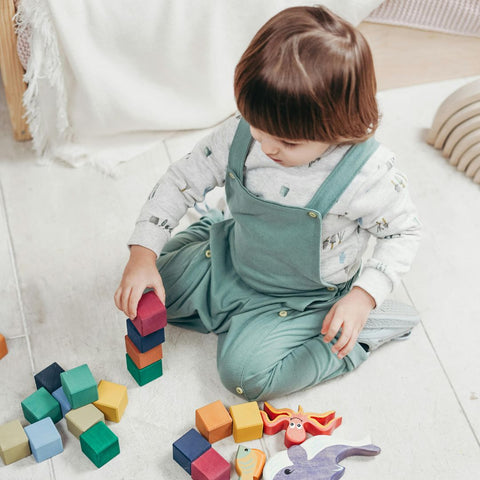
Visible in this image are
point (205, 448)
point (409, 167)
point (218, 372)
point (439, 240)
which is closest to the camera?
point (205, 448)

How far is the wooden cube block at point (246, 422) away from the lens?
3.53 feet

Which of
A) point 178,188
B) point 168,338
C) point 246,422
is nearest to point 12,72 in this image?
point 178,188

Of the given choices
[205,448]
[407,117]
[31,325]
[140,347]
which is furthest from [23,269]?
[407,117]

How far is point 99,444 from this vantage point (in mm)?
1039

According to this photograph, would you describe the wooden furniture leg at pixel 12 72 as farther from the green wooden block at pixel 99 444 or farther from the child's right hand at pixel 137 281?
the green wooden block at pixel 99 444

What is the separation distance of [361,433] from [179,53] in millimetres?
810

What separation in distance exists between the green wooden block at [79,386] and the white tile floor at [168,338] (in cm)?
6

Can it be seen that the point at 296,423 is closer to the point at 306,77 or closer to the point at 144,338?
the point at 144,338

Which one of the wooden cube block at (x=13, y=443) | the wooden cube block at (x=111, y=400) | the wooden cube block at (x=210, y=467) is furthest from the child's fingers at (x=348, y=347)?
the wooden cube block at (x=13, y=443)

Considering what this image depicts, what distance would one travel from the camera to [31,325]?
1.24 metres

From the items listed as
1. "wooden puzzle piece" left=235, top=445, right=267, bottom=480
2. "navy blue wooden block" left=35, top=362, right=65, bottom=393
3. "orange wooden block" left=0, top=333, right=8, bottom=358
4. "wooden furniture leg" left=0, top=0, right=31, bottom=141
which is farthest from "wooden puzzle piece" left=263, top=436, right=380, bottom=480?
"wooden furniture leg" left=0, top=0, right=31, bottom=141

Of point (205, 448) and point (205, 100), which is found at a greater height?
point (205, 100)

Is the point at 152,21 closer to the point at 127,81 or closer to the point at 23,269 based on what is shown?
the point at 127,81

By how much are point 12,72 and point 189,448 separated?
797mm
